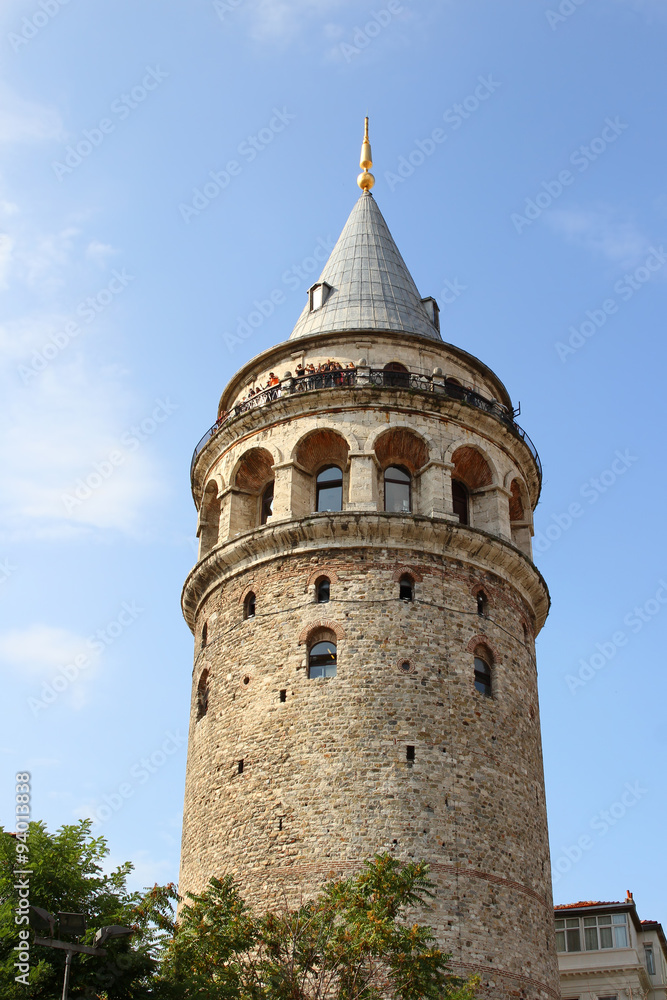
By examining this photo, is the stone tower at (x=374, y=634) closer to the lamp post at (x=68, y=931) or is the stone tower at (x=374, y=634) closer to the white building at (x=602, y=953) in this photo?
the lamp post at (x=68, y=931)

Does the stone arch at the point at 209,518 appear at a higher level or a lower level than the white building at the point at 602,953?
higher

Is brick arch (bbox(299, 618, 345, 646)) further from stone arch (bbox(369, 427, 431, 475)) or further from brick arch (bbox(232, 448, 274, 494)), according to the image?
brick arch (bbox(232, 448, 274, 494))

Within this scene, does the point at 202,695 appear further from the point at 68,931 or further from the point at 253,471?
the point at 68,931

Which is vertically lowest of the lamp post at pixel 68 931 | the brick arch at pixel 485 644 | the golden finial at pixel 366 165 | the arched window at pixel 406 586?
the lamp post at pixel 68 931

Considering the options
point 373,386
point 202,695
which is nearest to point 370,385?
point 373,386

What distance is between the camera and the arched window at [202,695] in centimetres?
3091

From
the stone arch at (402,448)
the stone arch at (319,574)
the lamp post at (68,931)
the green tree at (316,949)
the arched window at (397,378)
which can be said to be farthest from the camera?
the arched window at (397,378)

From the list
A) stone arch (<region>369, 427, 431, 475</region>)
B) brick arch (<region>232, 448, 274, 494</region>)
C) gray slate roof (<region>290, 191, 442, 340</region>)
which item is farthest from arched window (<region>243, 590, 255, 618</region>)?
gray slate roof (<region>290, 191, 442, 340</region>)

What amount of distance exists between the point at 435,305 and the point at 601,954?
20.9 m

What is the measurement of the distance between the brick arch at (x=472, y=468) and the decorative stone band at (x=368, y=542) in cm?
243

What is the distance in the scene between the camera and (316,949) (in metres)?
21.6

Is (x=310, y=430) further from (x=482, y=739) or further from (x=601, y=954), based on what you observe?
(x=601, y=954)

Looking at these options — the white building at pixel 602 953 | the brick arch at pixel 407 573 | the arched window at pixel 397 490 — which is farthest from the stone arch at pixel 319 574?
the white building at pixel 602 953

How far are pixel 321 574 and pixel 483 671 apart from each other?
465 centimetres
